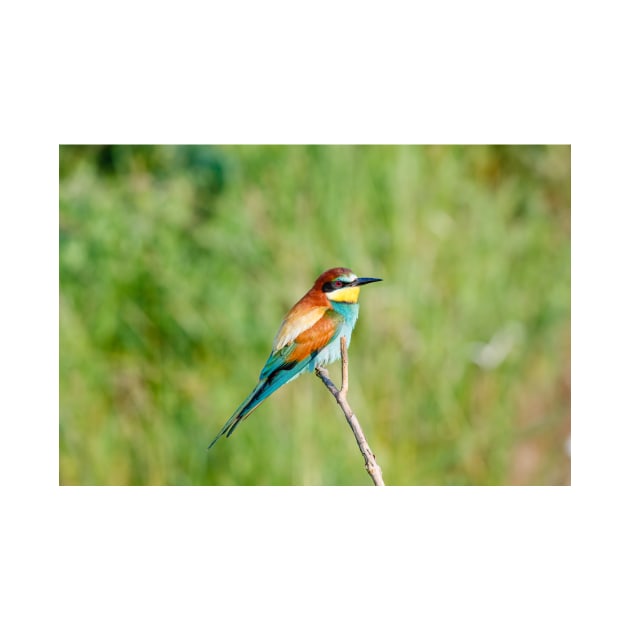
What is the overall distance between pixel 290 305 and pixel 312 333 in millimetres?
878

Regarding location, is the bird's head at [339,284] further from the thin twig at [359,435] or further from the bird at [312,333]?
the thin twig at [359,435]

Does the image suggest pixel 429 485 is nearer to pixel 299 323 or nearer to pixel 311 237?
pixel 311 237

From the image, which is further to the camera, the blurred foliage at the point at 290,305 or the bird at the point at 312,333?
the blurred foliage at the point at 290,305

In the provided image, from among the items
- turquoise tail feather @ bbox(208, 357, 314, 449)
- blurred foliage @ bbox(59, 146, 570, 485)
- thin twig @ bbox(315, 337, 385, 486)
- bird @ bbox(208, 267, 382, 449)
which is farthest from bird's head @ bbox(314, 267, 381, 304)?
blurred foliage @ bbox(59, 146, 570, 485)

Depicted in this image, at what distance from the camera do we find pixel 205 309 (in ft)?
9.44

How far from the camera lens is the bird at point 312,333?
183cm

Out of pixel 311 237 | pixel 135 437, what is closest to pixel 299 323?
pixel 311 237

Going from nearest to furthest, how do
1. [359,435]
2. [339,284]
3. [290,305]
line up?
1. [359,435]
2. [339,284]
3. [290,305]

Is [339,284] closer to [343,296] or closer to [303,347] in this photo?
[343,296]

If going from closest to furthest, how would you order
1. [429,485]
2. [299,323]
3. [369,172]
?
[299,323]
[429,485]
[369,172]

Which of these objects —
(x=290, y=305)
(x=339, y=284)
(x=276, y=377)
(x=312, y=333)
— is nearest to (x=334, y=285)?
(x=339, y=284)

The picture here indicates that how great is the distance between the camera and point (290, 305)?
2.74m

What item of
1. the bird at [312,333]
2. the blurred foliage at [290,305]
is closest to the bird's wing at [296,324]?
the bird at [312,333]

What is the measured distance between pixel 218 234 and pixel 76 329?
574 millimetres
